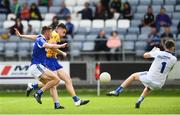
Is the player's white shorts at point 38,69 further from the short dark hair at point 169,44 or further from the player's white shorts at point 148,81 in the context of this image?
the short dark hair at point 169,44

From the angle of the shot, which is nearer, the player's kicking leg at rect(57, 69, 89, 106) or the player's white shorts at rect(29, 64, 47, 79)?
the player's white shorts at rect(29, 64, 47, 79)

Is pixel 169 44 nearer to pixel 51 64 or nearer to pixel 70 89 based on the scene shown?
pixel 70 89

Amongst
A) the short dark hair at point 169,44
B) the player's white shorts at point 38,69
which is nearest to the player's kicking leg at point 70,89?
the player's white shorts at point 38,69

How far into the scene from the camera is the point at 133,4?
3612 centimetres

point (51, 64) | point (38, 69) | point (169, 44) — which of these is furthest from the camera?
point (51, 64)

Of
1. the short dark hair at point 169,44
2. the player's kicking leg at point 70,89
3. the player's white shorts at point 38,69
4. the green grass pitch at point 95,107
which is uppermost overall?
the short dark hair at point 169,44

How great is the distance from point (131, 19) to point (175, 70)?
5245mm

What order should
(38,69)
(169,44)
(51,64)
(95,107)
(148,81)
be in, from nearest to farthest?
(169,44), (148,81), (38,69), (51,64), (95,107)

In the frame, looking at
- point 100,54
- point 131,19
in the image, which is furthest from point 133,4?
point 100,54

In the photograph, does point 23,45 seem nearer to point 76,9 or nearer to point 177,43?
point 76,9

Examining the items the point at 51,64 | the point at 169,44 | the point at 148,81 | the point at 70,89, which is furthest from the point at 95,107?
the point at 169,44

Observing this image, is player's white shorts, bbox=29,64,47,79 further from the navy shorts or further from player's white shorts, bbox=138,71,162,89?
player's white shorts, bbox=138,71,162,89

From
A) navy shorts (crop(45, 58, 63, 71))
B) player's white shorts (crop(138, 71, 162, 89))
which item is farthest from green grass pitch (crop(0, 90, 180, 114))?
navy shorts (crop(45, 58, 63, 71))

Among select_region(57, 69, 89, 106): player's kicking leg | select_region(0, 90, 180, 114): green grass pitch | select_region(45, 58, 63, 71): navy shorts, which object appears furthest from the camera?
select_region(45, 58, 63, 71): navy shorts
